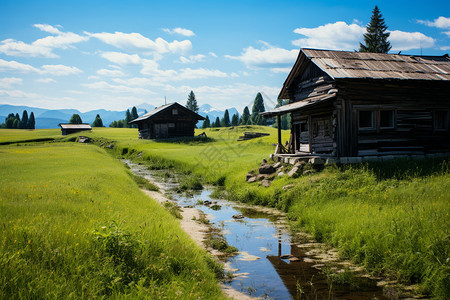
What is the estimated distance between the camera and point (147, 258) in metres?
5.98

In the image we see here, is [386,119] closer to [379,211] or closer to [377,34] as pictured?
[379,211]

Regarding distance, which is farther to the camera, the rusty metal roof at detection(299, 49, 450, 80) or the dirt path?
the rusty metal roof at detection(299, 49, 450, 80)

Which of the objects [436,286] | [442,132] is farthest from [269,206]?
[442,132]

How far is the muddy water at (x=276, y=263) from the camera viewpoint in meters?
6.29

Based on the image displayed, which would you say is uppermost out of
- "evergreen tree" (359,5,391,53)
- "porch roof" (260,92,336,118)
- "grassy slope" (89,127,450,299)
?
"evergreen tree" (359,5,391,53)

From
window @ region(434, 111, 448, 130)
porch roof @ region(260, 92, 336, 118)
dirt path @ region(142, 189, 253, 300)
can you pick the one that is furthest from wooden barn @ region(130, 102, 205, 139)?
window @ region(434, 111, 448, 130)

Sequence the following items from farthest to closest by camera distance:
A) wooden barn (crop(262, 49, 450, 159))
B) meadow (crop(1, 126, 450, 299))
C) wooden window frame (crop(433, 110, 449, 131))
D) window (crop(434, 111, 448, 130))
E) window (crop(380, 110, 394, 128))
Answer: window (crop(434, 111, 448, 130)) → wooden window frame (crop(433, 110, 449, 131)) → window (crop(380, 110, 394, 128)) → wooden barn (crop(262, 49, 450, 159)) → meadow (crop(1, 126, 450, 299))

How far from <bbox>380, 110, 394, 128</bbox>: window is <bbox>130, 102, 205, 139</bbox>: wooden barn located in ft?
124

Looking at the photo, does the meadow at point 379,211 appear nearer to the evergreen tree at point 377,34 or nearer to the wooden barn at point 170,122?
the wooden barn at point 170,122

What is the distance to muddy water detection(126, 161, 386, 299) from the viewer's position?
20.6 feet

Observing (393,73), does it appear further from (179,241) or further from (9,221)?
(9,221)

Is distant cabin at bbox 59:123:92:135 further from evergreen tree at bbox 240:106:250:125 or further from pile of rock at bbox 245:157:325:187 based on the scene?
pile of rock at bbox 245:157:325:187

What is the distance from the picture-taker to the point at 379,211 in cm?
918

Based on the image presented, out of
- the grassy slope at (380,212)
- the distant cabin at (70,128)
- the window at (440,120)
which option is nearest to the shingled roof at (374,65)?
the window at (440,120)
